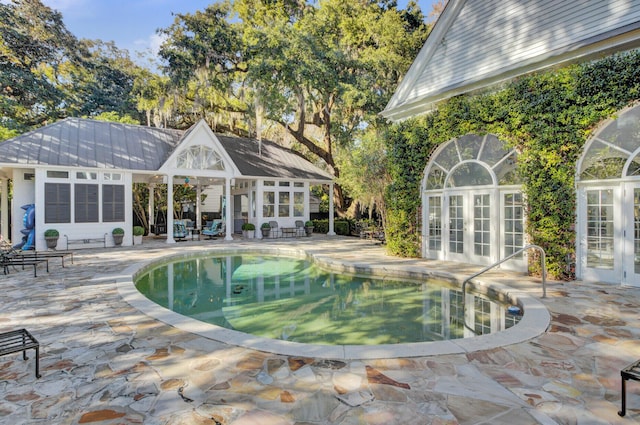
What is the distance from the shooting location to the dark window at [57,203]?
11961mm

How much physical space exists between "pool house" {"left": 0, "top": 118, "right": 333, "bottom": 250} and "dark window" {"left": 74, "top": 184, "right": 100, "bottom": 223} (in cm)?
3

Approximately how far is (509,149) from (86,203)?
1380cm

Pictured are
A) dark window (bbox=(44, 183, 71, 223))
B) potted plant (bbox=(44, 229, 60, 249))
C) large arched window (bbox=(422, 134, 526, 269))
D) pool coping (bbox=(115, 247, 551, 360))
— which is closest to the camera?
pool coping (bbox=(115, 247, 551, 360))

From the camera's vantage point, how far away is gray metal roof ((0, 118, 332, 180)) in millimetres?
12125

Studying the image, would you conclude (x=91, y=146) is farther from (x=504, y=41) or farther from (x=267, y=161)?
(x=504, y=41)

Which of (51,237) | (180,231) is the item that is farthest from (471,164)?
(51,237)

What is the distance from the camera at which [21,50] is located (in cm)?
2069

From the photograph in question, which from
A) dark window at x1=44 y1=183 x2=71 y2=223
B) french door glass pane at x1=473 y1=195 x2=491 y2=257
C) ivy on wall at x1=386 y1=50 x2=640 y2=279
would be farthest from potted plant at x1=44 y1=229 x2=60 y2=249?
french door glass pane at x1=473 y1=195 x2=491 y2=257

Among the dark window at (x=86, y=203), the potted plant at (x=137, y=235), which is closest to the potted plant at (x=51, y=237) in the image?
the dark window at (x=86, y=203)

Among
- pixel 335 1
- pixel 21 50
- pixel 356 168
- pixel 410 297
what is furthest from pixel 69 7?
pixel 410 297

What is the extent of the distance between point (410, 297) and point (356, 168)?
250 inches

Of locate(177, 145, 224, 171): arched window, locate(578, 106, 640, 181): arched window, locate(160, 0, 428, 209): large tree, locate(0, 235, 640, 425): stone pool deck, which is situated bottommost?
locate(0, 235, 640, 425): stone pool deck

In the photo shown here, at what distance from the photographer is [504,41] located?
891 cm

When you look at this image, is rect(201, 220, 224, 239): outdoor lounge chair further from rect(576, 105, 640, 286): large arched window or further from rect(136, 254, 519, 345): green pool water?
rect(576, 105, 640, 286): large arched window
